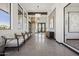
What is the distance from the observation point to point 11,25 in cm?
724

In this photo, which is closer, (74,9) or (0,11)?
(0,11)

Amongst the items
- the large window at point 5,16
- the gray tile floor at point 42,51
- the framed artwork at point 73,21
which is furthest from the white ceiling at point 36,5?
the gray tile floor at point 42,51

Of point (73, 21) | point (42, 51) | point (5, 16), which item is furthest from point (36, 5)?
point (42, 51)

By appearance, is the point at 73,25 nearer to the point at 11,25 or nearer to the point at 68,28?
the point at 68,28

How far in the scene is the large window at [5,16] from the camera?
20.5 ft

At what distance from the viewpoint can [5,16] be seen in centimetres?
665

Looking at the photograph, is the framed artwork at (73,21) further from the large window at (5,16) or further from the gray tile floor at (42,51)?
the large window at (5,16)

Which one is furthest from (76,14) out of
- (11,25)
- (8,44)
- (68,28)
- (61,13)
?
(8,44)

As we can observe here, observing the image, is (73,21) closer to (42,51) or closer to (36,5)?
(36,5)

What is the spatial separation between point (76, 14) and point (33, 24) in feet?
50.5

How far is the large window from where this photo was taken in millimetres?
6238

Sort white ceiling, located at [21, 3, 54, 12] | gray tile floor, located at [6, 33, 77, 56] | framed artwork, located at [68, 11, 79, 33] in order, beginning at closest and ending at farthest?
gray tile floor, located at [6, 33, 77, 56] < framed artwork, located at [68, 11, 79, 33] < white ceiling, located at [21, 3, 54, 12]

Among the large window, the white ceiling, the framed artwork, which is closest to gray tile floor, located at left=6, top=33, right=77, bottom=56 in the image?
the large window

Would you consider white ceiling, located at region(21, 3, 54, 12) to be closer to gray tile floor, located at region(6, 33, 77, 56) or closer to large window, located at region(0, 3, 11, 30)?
large window, located at region(0, 3, 11, 30)
